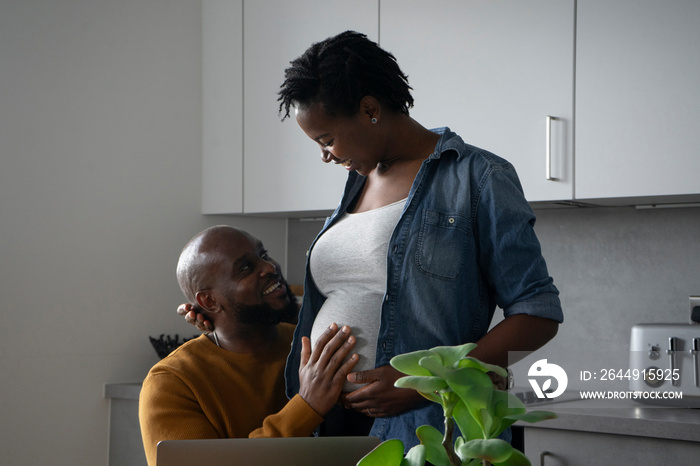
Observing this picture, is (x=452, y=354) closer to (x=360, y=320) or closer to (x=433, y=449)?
(x=433, y=449)

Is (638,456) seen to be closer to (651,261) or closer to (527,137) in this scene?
(651,261)

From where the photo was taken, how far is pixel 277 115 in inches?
111

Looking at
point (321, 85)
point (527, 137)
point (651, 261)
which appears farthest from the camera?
point (651, 261)

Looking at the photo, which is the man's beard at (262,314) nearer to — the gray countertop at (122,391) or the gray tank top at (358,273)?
the gray tank top at (358,273)

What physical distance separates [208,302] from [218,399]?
0.18 m

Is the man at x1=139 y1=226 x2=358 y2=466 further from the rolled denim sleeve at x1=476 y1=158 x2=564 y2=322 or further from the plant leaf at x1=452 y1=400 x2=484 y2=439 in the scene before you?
the plant leaf at x1=452 y1=400 x2=484 y2=439

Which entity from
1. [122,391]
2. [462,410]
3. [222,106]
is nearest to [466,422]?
[462,410]

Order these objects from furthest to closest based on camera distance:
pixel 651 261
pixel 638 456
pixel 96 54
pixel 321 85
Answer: pixel 96 54 → pixel 651 261 → pixel 638 456 → pixel 321 85

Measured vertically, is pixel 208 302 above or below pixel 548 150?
below

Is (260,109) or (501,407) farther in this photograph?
(260,109)

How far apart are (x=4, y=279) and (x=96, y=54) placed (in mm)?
794

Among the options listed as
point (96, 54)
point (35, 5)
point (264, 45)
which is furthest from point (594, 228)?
point (35, 5)

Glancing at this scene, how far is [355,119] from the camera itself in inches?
50.0

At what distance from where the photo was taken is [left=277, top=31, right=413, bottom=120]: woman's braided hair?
1.26 metres
